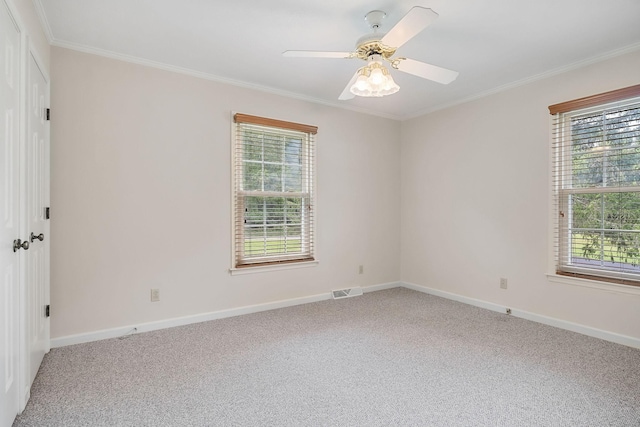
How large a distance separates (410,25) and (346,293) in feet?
10.4

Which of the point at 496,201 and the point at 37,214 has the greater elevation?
the point at 496,201

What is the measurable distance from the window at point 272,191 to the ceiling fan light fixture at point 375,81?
1.58m

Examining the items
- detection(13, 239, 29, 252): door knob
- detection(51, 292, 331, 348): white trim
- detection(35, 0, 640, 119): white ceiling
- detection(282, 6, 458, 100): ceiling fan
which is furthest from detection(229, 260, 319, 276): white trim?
detection(282, 6, 458, 100): ceiling fan

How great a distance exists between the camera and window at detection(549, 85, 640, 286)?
279 centimetres

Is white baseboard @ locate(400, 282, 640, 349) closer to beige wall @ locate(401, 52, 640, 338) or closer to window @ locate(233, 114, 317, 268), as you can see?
beige wall @ locate(401, 52, 640, 338)

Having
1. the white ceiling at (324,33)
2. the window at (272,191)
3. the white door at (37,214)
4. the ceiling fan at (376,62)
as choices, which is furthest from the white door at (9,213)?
the window at (272,191)

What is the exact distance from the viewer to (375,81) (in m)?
2.25

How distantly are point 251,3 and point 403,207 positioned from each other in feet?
10.9

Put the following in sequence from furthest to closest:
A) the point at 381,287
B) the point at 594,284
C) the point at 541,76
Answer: the point at 381,287
the point at 541,76
the point at 594,284

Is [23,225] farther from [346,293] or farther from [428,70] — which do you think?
[346,293]

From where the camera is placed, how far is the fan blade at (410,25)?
171 centimetres

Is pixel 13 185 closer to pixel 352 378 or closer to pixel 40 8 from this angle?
pixel 40 8

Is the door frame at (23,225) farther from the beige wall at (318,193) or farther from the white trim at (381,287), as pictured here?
the white trim at (381,287)

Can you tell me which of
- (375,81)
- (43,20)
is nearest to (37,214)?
(43,20)
